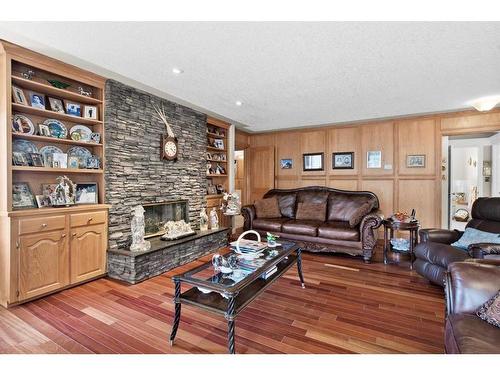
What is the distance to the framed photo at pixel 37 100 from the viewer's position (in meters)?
2.62

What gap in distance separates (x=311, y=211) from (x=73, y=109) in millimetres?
4016

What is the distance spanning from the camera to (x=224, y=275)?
192 centimetres

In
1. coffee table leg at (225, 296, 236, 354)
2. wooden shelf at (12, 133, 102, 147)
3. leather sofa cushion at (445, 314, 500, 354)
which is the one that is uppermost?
wooden shelf at (12, 133, 102, 147)

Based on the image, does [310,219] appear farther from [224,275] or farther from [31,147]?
[31,147]

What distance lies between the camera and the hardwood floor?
1771 millimetres

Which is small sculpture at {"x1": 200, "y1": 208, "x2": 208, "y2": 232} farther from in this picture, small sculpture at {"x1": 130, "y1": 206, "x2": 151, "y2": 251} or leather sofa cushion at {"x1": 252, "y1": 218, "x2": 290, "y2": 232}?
small sculpture at {"x1": 130, "y1": 206, "x2": 151, "y2": 251}

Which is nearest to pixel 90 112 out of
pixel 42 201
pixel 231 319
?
pixel 42 201

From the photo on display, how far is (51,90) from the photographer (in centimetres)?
268

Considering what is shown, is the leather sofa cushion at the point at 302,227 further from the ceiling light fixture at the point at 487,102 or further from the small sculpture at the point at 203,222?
the ceiling light fixture at the point at 487,102

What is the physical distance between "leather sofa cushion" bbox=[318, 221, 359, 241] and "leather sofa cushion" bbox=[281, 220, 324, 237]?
0.11 metres

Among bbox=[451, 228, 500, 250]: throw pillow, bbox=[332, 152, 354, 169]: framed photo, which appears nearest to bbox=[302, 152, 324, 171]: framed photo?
bbox=[332, 152, 354, 169]: framed photo

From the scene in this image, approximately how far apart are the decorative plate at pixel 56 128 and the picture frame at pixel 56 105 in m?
0.13

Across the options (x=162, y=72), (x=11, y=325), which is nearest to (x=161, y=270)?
(x=11, y=325)
